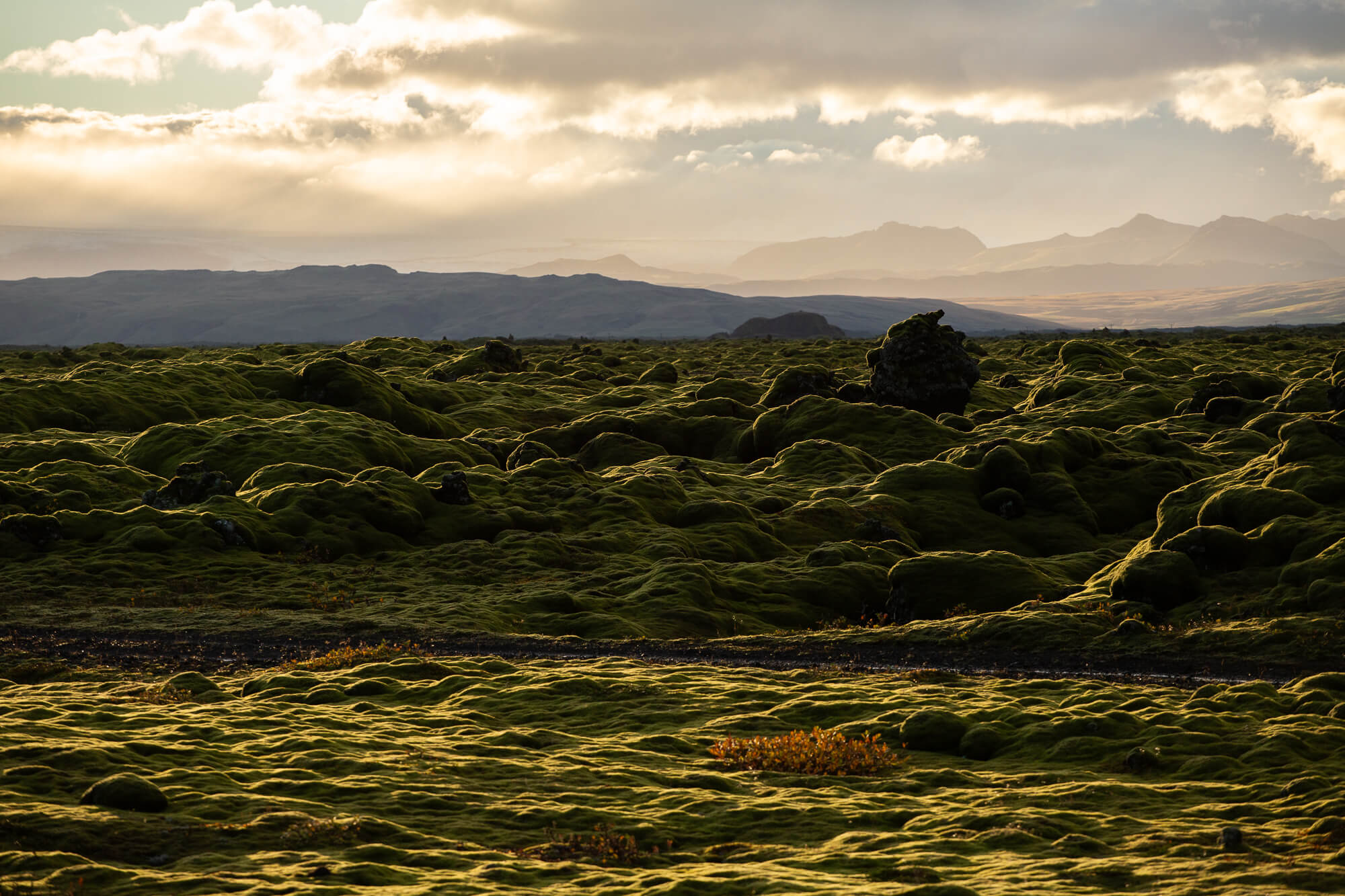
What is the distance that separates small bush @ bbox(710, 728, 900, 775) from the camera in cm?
2703

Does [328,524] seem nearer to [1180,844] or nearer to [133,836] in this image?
[133,836]

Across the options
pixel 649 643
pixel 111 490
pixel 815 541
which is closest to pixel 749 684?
pixel 649 643

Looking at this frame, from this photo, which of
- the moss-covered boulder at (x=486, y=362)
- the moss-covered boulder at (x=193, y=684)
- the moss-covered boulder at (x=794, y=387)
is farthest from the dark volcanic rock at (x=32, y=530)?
the moss-covered boulder at (x=486, y=362)

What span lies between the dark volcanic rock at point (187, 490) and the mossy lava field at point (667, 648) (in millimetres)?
205

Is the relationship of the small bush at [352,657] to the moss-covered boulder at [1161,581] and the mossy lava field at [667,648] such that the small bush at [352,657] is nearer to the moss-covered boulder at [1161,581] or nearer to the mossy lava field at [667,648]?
the mossy lava field at [667,648]

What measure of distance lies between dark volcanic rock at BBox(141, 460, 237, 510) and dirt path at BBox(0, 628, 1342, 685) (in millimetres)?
19353

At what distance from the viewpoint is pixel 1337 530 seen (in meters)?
42.7

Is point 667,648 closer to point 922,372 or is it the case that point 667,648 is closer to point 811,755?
point 811,755

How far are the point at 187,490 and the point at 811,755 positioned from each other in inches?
1858

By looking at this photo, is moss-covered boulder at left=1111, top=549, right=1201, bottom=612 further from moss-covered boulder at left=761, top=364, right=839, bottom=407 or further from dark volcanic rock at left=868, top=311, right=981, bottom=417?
moss-covered boulder at left=761, top=364, right=839, bottom=407

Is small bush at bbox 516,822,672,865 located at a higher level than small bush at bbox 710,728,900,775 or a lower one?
higher

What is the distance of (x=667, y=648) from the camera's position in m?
43.2

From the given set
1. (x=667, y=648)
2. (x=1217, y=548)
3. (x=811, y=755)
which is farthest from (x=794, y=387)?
(x=811, y=755)

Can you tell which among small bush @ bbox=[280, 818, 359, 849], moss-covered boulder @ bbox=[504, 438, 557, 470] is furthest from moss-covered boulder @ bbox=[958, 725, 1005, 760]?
moss-covered boulder @ bbox=[504, 438, 557, 470]
